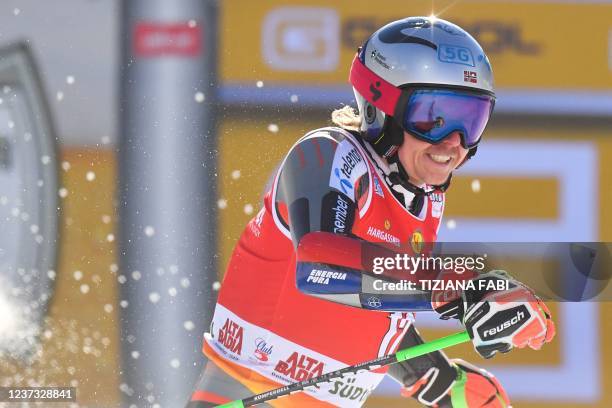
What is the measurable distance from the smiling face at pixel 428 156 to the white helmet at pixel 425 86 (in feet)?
0.06

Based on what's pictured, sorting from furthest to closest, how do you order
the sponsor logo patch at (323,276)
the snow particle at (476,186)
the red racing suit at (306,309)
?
the snow particle at (476,186) → the red racing suit at (306,309) → the sponsor logo patch at (323,276)

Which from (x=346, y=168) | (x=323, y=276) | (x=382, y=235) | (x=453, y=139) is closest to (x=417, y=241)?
(x=382, y=235)

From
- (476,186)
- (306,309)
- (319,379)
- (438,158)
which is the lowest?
(319,379)

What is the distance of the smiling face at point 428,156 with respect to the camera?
251cm

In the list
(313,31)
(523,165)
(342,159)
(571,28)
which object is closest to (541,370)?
(523,165)

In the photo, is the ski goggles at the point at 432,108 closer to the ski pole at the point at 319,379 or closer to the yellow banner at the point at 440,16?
the ski pole at the point at 319,379

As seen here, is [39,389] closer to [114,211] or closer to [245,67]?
[114,211]

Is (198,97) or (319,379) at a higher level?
(198,97)

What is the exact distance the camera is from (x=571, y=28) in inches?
146

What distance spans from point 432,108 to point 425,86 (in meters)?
0.06

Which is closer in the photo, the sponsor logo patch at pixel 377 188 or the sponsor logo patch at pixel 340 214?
the sponsor logo patch at pixel 340 214

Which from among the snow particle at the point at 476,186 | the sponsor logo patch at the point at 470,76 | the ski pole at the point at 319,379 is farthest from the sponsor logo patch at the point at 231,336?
the snow particle at the point at 476,186

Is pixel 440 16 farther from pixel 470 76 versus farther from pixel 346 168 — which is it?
pixel 346 168

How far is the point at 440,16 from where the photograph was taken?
3637 mm
